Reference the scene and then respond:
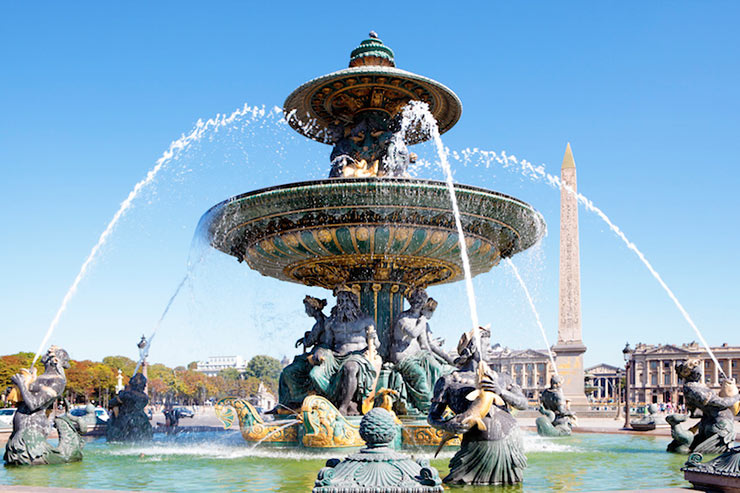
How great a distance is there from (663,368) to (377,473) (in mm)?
144674

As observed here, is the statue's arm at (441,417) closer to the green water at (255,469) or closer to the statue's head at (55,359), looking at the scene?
the green water at (255,469)

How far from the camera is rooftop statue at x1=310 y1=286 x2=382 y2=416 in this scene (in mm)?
10977

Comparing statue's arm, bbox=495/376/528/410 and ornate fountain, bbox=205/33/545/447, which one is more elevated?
ornate fountain, bbox=205/33/545/447

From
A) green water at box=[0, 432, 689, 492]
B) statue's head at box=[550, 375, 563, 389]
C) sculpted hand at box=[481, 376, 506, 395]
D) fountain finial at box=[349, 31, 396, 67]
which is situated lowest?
green water at box=[0, 432, 689, 492]

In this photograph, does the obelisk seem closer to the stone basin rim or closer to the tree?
the stone basin rim

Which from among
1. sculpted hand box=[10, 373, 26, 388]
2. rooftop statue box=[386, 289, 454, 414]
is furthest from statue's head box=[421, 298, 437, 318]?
sculpted hand box=[10, 373, 26, 388]

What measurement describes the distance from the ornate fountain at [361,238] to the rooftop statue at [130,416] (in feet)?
7.53

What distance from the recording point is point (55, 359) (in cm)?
897

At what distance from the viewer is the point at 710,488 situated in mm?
5469

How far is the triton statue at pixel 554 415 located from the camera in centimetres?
1400

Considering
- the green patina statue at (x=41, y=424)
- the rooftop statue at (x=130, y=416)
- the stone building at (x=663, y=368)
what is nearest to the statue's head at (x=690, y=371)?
the green patina statue at (x=41, y=424)

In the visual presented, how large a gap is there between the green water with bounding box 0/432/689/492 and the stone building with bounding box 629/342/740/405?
418 ft

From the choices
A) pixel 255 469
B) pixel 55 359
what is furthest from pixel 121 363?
pixel 255 469

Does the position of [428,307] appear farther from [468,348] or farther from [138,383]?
[138,383]
